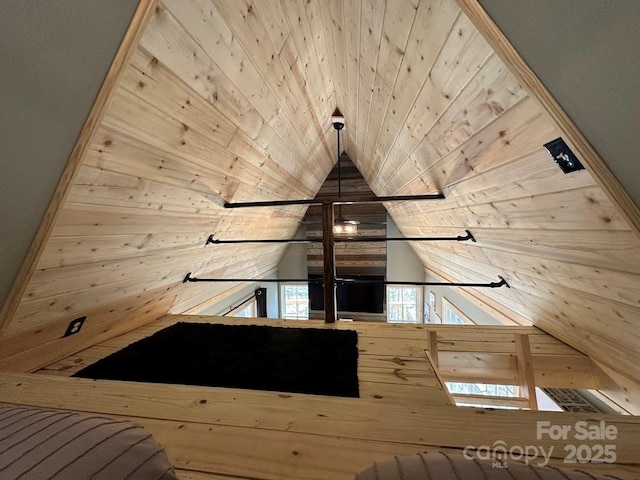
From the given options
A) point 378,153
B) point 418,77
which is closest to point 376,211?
point 378,153

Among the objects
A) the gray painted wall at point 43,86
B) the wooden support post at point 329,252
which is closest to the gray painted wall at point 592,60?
the gray painted wall at point 43,86

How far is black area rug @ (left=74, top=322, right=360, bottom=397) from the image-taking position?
1.28 m

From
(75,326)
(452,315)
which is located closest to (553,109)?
(75,326)

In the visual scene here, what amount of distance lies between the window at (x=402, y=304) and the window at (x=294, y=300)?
6.91ft

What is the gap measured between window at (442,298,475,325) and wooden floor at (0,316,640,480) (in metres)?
3.40

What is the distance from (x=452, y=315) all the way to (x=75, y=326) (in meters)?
5.05

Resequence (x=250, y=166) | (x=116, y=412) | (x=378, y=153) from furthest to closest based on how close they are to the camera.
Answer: (x=378, y=153)
(x=250, y=166)
(x=116, y=412)

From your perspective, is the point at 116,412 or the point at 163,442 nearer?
the point at 163,442

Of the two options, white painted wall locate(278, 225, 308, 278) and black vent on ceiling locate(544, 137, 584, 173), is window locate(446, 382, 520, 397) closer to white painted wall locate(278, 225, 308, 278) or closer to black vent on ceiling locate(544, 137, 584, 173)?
black vent on ceiling locate(544, 137, 584, 173)

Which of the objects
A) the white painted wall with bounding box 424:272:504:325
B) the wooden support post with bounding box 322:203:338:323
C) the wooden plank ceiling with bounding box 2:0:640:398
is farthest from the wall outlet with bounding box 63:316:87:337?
the white painted wall with bounding box 424:272:504:325

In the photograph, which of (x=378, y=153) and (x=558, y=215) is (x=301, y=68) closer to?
(x=378, y=153)

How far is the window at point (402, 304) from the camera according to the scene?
19.7 ft

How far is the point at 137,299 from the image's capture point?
2.04 metres

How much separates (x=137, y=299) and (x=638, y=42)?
2782mm
